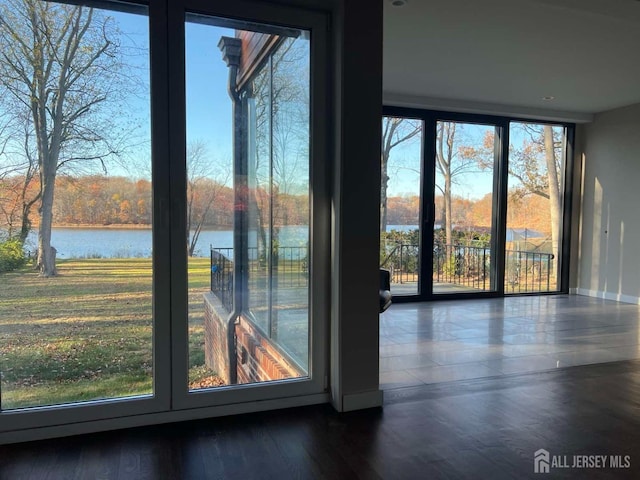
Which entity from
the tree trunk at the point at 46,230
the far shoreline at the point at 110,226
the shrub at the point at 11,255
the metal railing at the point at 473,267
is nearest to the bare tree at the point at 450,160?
the metal railing at the point at 473,267

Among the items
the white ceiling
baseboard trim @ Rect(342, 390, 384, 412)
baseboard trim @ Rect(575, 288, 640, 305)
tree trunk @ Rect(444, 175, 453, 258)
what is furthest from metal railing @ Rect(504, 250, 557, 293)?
baseboard trim @ Rect(342, 390, 384, 412)

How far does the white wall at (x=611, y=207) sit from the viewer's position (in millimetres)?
6039

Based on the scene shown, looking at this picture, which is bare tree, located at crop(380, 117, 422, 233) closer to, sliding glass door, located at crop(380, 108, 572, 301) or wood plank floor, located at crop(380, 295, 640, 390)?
sliding glass door, located at crop(380, 108, 572, 301)

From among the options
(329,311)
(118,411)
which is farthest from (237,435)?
(329,311)

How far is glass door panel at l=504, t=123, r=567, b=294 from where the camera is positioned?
6.46 metres

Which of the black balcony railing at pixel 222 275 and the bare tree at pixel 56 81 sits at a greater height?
the bare tree at pixel 56 81

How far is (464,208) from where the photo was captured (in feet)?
20.4

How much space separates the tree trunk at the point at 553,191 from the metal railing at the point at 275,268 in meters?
5.45

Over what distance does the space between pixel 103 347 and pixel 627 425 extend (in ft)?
9.23

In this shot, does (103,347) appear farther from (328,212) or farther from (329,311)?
(328,212)

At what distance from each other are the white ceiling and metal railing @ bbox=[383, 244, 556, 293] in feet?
6.42

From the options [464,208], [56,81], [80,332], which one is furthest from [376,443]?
[464,208]

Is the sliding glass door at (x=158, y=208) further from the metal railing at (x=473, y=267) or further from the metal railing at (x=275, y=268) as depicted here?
the metal railing at (x=473, y=267)

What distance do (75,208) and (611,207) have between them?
6764mm
